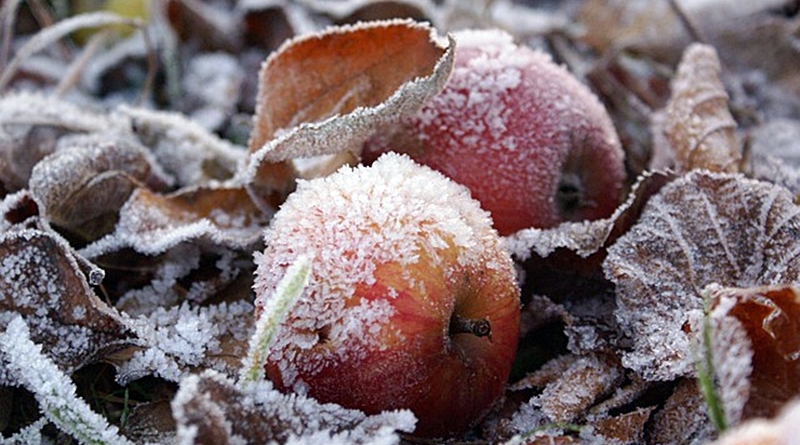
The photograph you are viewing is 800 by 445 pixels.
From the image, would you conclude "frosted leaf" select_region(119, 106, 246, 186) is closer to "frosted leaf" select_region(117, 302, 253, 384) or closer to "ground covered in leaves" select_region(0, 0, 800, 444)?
"ground covered in leaves" select_region(0, 0, 800, 444)

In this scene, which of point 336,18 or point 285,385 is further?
point 336,18

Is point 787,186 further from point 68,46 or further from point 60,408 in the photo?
point 68,46

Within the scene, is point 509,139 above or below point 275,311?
above

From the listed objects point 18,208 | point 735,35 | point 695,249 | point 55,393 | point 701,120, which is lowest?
point 55,393

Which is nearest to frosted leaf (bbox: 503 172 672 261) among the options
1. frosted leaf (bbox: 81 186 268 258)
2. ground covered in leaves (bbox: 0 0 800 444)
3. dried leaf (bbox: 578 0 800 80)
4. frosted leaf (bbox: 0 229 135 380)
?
ground covered in leaves (bbox: 0 0 800 444)

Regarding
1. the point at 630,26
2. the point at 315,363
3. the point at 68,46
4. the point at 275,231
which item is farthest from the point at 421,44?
the point at 68,46

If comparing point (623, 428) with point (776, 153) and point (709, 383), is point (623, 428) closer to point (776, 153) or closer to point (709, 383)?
point (709, 383)

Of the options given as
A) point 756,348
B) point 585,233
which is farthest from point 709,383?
point 585,233
